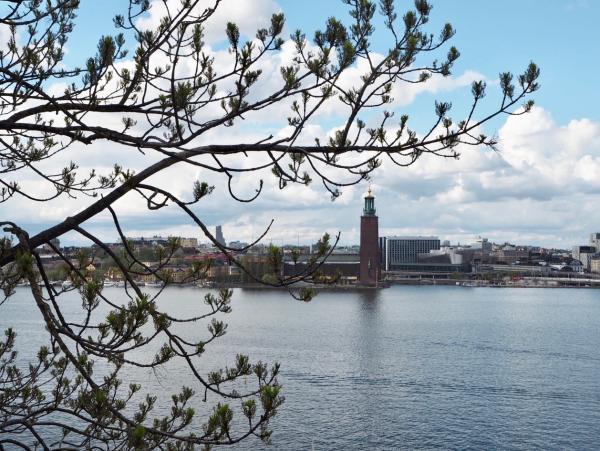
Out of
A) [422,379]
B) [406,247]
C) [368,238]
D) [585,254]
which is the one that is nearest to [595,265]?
[585,254]

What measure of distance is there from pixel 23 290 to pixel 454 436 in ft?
244

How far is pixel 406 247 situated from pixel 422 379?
107049 mm

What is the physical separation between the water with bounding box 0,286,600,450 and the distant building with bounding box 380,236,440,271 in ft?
277

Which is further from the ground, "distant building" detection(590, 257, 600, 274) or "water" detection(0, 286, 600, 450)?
"distant building" detection(590, 257, 600, 274)

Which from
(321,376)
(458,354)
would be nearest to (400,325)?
(458,354)

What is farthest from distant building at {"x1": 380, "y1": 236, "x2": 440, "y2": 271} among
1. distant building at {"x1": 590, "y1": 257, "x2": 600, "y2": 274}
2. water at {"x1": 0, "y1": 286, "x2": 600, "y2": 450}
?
water at {"x1": 0, "y1": 286, "x2": 600, "y2": 450}

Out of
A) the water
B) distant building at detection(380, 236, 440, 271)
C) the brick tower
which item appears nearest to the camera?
the water

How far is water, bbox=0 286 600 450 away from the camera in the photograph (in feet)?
47.0

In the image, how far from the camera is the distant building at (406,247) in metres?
124

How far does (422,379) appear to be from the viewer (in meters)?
20.1

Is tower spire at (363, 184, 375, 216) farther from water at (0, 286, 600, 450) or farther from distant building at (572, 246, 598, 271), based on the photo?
distant building at (572, 246, 598, 271)

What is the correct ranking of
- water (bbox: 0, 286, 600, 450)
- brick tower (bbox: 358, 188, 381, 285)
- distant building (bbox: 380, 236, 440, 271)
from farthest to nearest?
distant building (bbox: 380, 236, 440, 271), brick tower (bbox: 358, 188, 381, 285), water (bbox: 0, 286, 600, 450)

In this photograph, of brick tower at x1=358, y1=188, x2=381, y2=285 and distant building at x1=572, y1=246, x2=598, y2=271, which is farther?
distant building at x1=572, y1=246, x2=598, y2=271

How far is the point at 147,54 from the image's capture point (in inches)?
Result: 93.6
